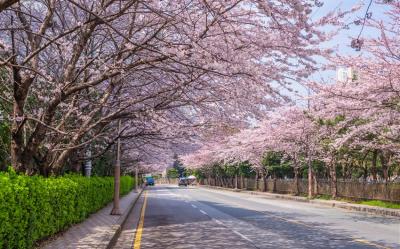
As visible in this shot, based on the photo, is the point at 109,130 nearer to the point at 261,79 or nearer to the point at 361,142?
the point at 261,79

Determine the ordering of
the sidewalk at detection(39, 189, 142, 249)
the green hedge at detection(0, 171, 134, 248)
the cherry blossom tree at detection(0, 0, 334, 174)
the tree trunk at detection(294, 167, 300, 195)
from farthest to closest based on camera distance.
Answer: the tree trunk at detection(294, 167, 300, 195) < the sidewalk at detection(39, 189, 142, 249) < the cherry blossom tree at detection(0, 0, 334, 174) < the green hedge at detection(0, 171, 134, 248)

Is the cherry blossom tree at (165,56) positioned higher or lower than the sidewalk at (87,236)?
higher

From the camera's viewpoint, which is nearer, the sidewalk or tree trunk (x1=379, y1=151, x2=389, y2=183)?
the sidewalk

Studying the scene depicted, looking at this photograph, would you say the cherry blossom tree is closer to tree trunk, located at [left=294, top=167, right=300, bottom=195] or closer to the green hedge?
the green hedge

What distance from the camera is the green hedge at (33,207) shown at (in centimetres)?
764

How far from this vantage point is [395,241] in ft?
40.7

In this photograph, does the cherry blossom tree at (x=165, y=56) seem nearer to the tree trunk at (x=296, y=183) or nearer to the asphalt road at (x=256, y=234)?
the asphalt road at (x=256, y=234)

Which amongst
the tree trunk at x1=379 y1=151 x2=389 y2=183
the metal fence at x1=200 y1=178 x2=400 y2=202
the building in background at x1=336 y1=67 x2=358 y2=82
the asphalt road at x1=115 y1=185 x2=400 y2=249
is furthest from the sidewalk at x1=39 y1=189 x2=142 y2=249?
the tree trunk at x1=379 y1=151 x2=389 y2=183

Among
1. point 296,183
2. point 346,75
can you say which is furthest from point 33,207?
point 296,183

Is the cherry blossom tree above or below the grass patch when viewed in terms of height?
above

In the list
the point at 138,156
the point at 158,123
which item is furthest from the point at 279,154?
the point at 158,123

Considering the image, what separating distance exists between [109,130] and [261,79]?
11.9 m

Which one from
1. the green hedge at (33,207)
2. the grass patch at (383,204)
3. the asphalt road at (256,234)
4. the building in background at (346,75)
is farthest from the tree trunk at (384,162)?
the green hedge at (33,207)

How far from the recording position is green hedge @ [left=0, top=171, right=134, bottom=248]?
7.64 meters
